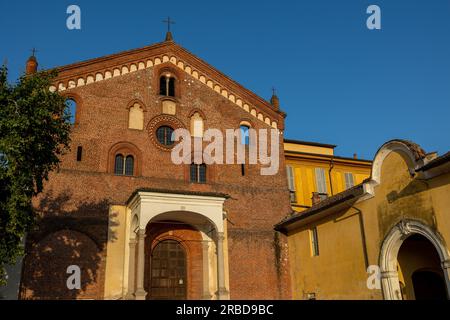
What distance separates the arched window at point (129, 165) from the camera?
1852 centimetres

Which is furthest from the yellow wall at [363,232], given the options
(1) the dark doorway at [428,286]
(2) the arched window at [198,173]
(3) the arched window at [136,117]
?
(3) the arched window at [136,117]

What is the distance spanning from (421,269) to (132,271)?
34.2 ft

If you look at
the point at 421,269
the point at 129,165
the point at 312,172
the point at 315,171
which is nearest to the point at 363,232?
the point at 421,269

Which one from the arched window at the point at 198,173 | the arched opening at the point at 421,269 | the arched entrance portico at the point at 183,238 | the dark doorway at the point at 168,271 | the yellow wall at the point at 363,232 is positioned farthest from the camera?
the arched window at the point at 198,173

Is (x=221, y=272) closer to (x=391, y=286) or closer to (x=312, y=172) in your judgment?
(x=391, y=286)

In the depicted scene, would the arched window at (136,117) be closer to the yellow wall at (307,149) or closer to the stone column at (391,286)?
the yellow wall at (307,149)

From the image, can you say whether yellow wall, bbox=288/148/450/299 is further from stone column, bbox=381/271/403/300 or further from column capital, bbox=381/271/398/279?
column capital, bbox=381/271/398/279

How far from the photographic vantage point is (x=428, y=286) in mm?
15500

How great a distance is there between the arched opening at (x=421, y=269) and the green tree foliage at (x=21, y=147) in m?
12.2

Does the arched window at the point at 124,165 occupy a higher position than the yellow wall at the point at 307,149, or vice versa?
the yellow wall at the point at 307,149

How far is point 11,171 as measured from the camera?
1080 centimetres
